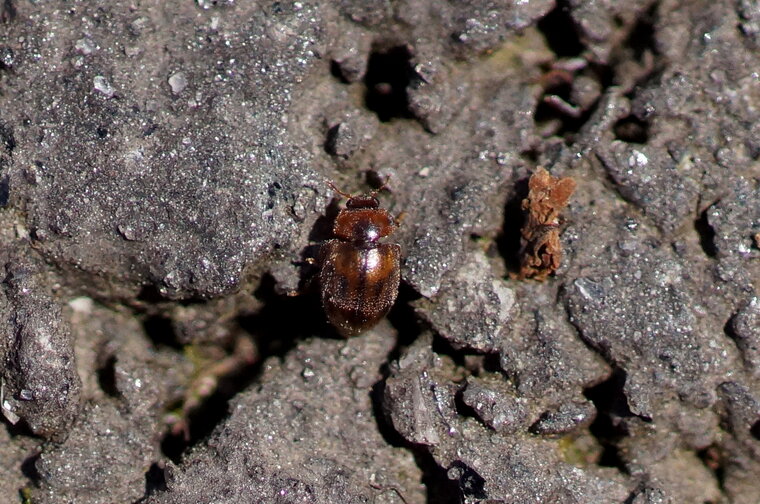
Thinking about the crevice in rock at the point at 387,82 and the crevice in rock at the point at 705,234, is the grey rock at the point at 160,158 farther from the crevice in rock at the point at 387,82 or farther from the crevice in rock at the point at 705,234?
the crevice in rock at the point at 705,234

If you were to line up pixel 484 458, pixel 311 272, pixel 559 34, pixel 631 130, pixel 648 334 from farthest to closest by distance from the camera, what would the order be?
pixel 559 34
pixel 631 130
pixel 311 272
pixel 648 334
pixel 484 458

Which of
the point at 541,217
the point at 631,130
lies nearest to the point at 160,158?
the point at 541,217

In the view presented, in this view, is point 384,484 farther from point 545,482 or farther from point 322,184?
point 322,184

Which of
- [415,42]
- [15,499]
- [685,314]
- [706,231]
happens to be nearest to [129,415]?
[15,499]

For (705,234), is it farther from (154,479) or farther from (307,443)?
(154,479)

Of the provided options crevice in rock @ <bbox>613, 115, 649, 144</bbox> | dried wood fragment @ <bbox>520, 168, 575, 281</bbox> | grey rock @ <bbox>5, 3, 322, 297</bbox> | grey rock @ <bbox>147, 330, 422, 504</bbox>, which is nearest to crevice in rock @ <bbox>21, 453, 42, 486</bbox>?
grey rock @ <bbox>147, 330, 422, 504</bbox>

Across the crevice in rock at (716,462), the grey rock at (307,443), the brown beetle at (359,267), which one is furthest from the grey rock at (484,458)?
the crevice in rock at (716,462)
